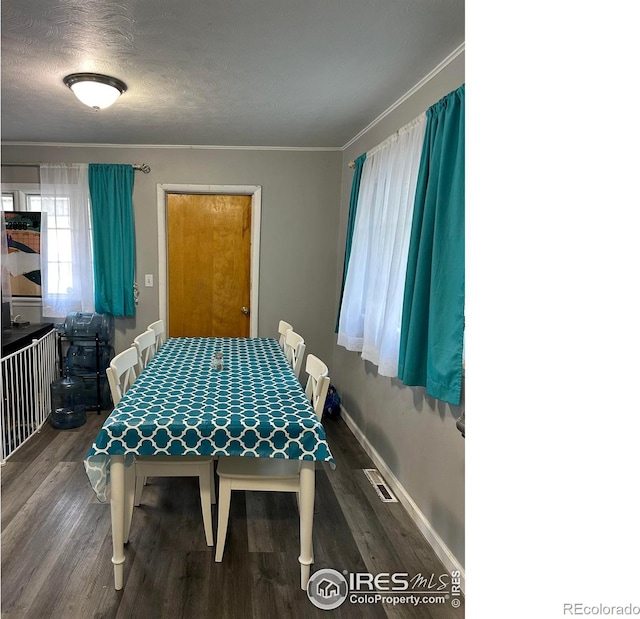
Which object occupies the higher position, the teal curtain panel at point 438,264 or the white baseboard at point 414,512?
the teal curtain panel at point 438,264

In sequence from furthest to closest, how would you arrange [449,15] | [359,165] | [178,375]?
[359,165] < [178,375] < [449,15]

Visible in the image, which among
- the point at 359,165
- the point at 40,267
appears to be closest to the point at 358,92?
the point at 359,165

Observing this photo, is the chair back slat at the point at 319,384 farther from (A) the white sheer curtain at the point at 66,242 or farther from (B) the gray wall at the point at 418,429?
(A) the white sheer curtain at the point at 66,242

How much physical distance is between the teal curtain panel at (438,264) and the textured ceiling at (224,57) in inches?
14.4

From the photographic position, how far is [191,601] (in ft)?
5.81

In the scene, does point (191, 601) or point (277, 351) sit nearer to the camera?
point (191, 601)

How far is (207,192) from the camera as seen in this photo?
4.06 meters

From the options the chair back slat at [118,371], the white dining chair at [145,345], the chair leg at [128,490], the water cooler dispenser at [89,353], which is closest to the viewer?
A: the chair leg at [128,490]

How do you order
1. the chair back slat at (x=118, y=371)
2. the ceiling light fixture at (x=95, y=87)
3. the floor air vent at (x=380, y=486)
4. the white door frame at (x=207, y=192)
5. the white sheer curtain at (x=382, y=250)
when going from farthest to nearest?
the white door frame at (x=207, y=192) < the floor air vent at (x=380, y=486) < the white sheer curtain at (x=382, y=250) < the ceiling light fixture at (x=95, y=87) < the chair back slat at (x=118, y=371)

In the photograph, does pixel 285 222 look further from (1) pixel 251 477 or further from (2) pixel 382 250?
(1) pixel 251 477

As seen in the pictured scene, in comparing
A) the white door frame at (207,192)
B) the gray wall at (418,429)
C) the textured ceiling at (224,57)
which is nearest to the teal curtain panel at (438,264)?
the gray wall at (418,429)

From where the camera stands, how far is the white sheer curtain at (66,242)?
153 inches
